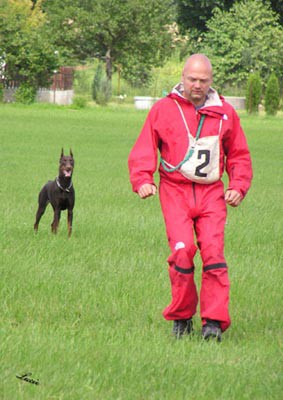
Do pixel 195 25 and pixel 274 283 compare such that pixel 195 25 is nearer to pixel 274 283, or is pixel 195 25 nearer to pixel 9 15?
pixel 9 15

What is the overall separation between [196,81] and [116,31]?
237 feet

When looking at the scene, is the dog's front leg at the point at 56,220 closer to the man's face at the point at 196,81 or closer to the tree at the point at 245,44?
the man's face at the point at 196,81

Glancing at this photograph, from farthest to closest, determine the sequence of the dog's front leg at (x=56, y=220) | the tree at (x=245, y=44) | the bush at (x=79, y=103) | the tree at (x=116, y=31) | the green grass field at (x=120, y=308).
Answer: the tree at (x=116, y=31), the tree at (x=245, y=44), the bush at (x=79, y=103), the dog's front leg at (x=56, y=220), the green grass field at (x=120, y=308)

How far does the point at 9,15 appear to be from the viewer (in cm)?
6488

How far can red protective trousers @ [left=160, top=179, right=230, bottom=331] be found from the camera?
711cm

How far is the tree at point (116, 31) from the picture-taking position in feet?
254

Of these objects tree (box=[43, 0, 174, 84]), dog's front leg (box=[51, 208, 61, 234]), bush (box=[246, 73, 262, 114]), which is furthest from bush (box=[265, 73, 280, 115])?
dog's front leg (box=[51, 208, 61, 234])

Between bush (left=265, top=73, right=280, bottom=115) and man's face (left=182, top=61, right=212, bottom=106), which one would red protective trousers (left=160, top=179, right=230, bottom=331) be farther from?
bush (left=265, top=73, right=280, bottom=115)

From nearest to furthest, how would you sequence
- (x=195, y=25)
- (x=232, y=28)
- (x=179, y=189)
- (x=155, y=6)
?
(x=179, y=189), (x=232, y=28), (x=155, y=6), (x=195, y=25)

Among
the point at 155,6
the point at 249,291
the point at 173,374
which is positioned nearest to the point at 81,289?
the point at 249,291

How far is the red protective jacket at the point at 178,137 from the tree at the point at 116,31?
229ft

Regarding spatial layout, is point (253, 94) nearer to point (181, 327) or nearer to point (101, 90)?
point (101, 90)

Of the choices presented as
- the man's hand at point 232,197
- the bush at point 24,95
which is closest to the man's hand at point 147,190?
the man's hand at point 232,197

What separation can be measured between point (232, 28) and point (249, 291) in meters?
67.2
